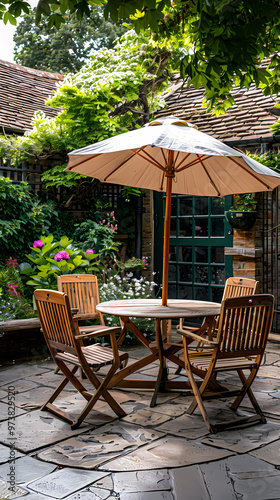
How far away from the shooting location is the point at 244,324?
371 cm

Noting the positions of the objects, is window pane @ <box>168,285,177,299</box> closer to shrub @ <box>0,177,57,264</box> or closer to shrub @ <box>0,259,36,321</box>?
shrub @ <box>0,177,57,264</box>

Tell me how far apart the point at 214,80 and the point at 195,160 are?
0.81 m

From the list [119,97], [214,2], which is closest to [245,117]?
[119,97]

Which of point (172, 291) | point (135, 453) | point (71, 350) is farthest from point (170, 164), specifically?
point (172, 291)

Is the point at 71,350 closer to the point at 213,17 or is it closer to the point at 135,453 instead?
the point at 135,453

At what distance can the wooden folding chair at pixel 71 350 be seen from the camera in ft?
11.9

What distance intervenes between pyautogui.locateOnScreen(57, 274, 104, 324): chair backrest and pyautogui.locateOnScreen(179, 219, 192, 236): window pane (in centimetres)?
311

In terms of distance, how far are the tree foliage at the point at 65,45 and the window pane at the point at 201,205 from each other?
15.6 meters

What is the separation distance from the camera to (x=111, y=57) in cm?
845

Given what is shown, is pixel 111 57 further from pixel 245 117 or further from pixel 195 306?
pixel 195 306

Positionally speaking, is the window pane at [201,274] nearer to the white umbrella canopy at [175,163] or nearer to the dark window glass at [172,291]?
the dark window glass at [172,291]

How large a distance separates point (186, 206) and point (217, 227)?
0.72 meters

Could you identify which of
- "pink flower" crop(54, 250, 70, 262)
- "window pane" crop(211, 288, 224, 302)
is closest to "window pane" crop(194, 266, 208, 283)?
"window pane" crop(211, 288, 224, 302)

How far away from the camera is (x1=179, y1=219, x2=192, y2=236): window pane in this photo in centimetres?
813
